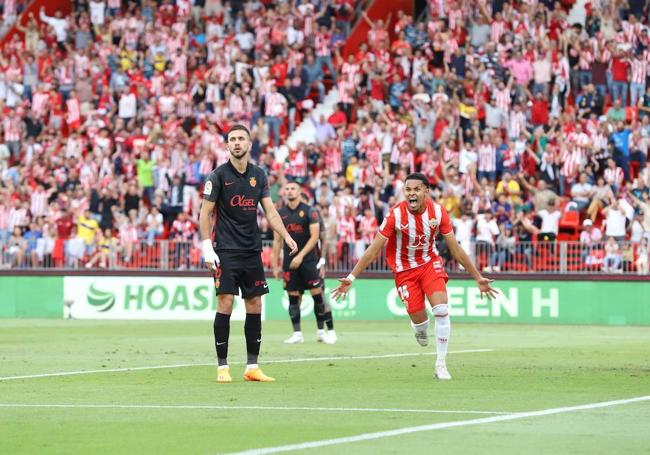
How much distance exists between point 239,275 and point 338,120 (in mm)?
22611

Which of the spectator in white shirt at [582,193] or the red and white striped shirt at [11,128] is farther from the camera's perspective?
the red and white striped shirt at [11,128]

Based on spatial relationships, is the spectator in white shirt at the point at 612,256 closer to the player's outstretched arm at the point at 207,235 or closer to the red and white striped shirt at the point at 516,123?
the red and white striped shirt at the point at 516,123

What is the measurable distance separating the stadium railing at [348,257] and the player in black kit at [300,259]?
18.5 ft

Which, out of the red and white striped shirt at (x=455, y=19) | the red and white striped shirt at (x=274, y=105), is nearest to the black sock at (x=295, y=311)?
the red and white striped shirt at (x=274, y=105)

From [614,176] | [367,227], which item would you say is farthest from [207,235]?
[614,176]

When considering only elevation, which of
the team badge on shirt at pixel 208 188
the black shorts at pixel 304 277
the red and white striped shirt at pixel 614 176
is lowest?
the black shorts at pixel 304 277

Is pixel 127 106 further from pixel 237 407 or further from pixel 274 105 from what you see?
pixel 237 407

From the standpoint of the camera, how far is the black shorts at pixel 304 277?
923 inches

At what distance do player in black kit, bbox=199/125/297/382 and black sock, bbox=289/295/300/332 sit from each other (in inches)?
321

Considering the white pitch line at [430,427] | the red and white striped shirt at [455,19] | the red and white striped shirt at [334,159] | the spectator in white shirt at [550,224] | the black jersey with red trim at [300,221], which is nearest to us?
the white pitch line at [430,427]

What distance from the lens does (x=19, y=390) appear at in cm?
1380

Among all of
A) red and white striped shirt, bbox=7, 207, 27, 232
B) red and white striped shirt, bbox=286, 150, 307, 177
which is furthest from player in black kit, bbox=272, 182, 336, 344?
red and white striped shirt, bbox=7, 207, 27, 232

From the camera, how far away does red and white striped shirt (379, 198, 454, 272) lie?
1514 cm

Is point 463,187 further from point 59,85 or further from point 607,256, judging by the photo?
point 59,85
